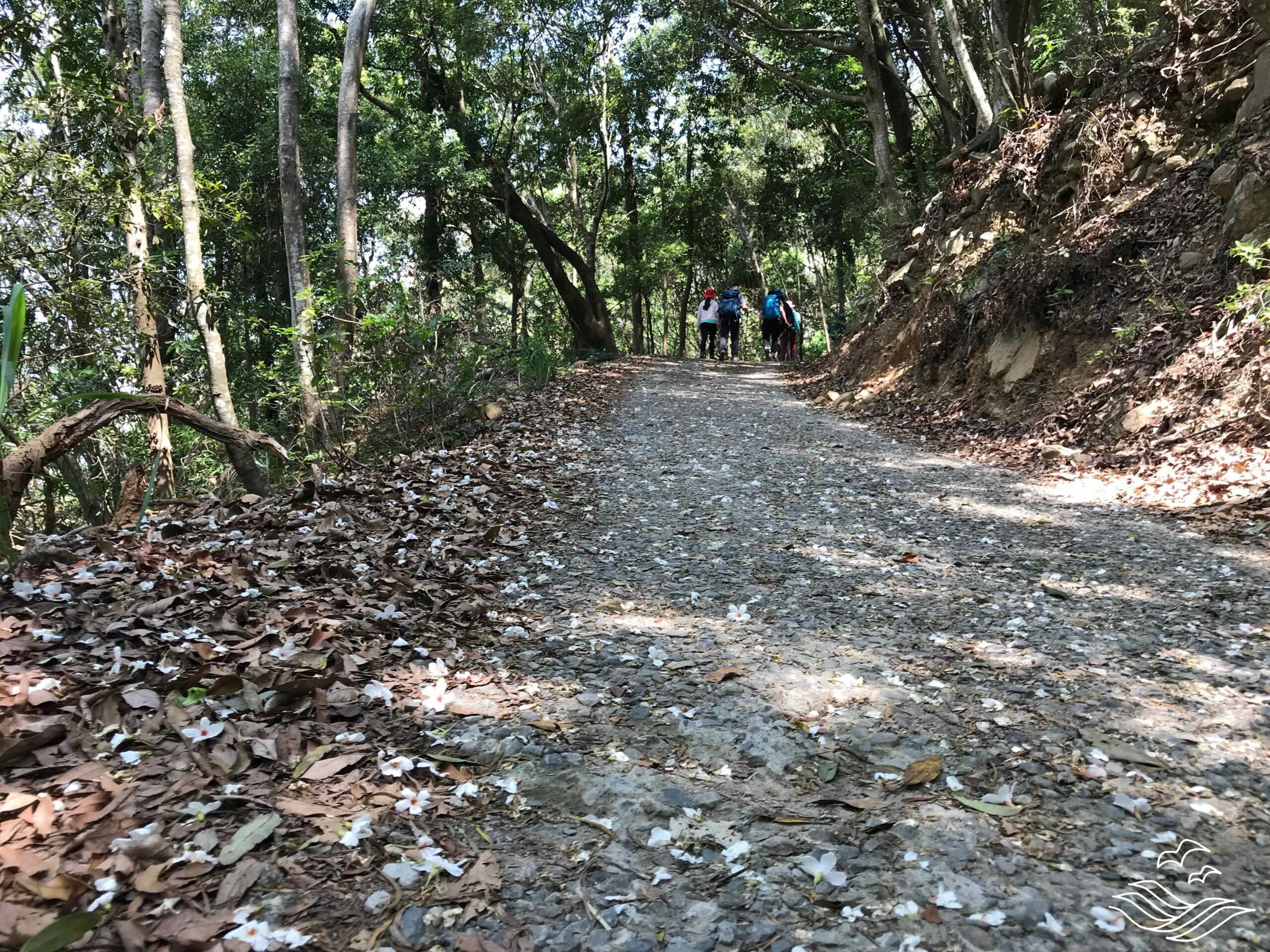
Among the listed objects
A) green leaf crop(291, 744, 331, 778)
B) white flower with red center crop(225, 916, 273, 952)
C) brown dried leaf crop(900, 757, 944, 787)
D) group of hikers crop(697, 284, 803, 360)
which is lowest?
brown dried leaf crop(900, 757, 944, 787)

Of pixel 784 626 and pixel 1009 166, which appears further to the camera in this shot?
pixel 1009 166

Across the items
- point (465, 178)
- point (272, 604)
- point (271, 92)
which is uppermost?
point (271, 92)

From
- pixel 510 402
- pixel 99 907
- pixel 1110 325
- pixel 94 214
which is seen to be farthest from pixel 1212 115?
pixel 94 214

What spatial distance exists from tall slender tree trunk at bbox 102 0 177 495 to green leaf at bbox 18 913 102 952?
22.1 ft

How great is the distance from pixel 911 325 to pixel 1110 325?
13.9 feet

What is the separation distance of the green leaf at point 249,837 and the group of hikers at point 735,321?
61.1 ft

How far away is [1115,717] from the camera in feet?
8.98

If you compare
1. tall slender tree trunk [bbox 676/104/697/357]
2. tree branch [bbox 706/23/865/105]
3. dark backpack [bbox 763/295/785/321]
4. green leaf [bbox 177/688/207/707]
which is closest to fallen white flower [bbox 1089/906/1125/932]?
green leaf [bbox 177/688/207/707]

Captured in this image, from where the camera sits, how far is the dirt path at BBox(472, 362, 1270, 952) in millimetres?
1949

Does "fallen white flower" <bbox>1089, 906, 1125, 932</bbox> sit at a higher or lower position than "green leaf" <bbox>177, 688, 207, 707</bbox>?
lower

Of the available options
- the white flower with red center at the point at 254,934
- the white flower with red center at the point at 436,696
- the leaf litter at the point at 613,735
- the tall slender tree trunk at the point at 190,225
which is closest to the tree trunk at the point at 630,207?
the tall slender tree trunk at the point at 190,225

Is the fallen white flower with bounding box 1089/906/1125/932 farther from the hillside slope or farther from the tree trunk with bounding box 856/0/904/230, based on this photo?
the tree trunk with bounding box 856/0/904/230

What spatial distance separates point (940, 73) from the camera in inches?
499

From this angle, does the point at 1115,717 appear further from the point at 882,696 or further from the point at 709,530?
the point at 709,530
